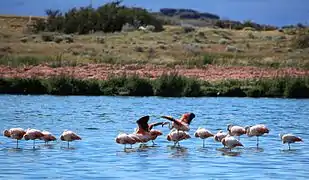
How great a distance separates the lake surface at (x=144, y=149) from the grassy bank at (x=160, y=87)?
3719mm

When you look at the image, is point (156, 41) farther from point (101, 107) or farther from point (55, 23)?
point (101, 107)

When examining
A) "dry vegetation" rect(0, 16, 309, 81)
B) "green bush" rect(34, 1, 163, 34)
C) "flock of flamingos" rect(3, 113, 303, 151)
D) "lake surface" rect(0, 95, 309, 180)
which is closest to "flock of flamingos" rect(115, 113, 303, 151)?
"flock of flamingos" rect(3, 113, 303, 151)

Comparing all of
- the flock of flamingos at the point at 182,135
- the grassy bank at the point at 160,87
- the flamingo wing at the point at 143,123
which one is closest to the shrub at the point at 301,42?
the grassy bank at the point at 160,87

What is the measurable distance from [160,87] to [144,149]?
19979mm

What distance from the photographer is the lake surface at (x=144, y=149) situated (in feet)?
57.4

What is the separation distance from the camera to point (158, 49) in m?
59.5

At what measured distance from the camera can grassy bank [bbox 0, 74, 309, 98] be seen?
4147cm

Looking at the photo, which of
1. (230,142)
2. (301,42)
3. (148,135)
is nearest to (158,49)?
(301,42)

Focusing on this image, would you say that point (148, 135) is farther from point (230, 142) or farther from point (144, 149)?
point (230, 142)

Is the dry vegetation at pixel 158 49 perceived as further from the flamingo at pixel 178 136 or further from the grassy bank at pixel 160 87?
the flamingo at pixel 178 136

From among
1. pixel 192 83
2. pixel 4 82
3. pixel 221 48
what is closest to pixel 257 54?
pixel 221 48

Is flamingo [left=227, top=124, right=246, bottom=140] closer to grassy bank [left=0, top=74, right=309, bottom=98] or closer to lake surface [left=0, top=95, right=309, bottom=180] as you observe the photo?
lake surface [left=0, top=95, right=309, bottom=180]

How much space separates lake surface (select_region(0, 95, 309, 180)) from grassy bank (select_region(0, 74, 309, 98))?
372cm

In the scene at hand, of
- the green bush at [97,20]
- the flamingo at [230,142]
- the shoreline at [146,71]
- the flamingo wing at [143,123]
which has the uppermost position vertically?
the green bush at [97,20]
